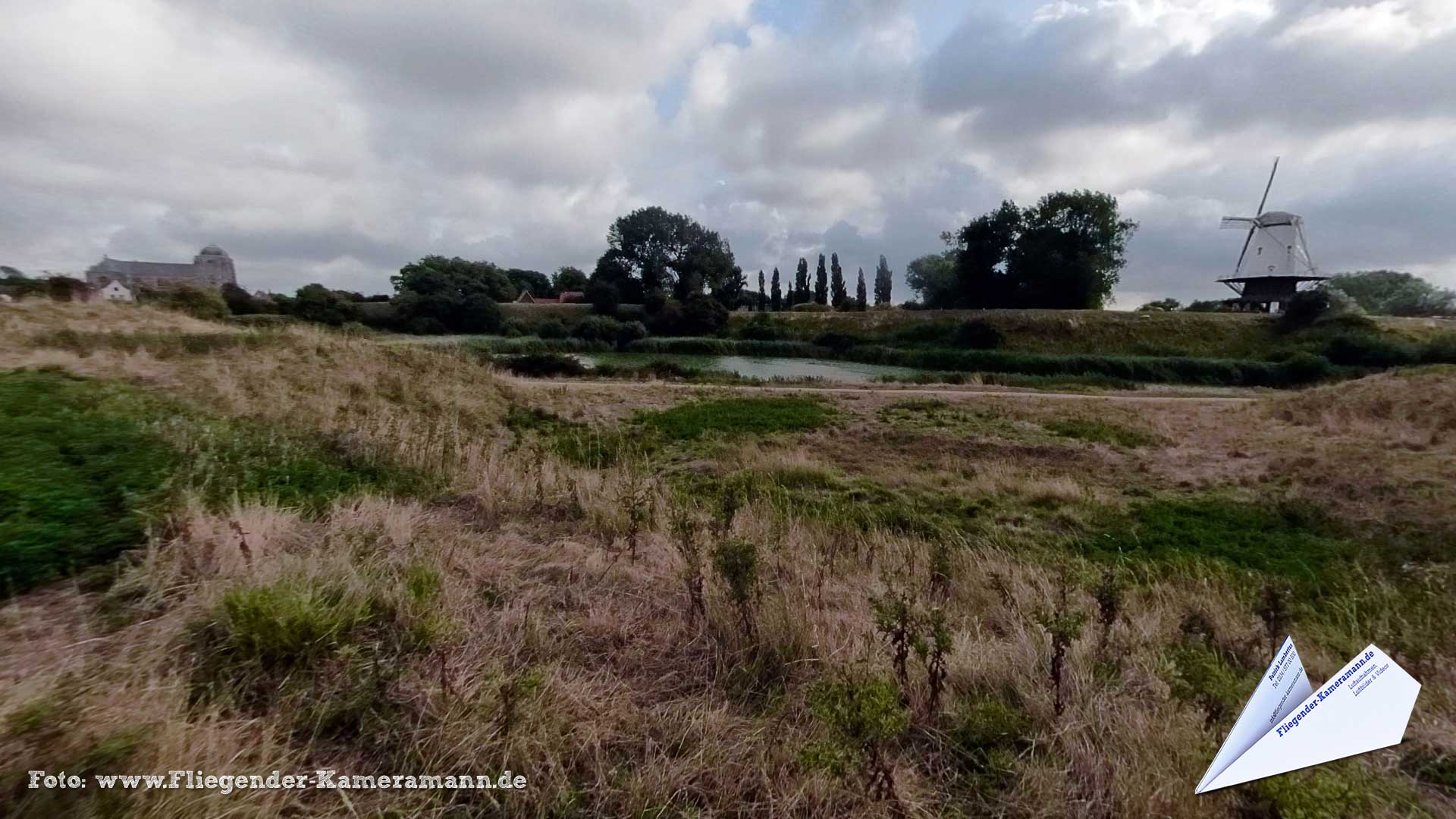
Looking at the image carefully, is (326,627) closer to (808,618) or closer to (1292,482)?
(808,618)

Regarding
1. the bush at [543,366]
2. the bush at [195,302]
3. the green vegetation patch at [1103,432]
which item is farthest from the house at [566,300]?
the green vegetation patch at [1103,432]

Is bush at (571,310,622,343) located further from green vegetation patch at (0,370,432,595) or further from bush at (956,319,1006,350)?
green vegetation patch at (0,370,432,595)

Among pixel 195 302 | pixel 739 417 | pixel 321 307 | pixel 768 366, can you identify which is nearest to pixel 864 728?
pixel 739 417

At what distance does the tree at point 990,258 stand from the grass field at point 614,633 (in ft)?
179

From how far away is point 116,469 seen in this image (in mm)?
5516

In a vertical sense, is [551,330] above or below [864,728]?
above

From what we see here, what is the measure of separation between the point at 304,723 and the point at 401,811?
0.73m

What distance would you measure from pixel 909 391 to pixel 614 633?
89.7 ft

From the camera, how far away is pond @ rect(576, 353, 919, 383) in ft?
133

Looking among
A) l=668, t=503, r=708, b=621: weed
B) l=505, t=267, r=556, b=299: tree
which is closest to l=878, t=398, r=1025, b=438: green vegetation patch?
l=668, t=503, r=708, b=621: weed

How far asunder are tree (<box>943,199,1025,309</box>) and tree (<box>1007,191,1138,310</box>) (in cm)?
48

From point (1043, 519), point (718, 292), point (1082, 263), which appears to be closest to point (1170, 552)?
point (1043, 519)

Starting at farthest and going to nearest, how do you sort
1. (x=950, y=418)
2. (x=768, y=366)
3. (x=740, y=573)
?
(x=768, y=366) < (x=950, y=418) < (x=740, y=573)

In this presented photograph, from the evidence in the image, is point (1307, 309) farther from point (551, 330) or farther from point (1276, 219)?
point (551, 330)
